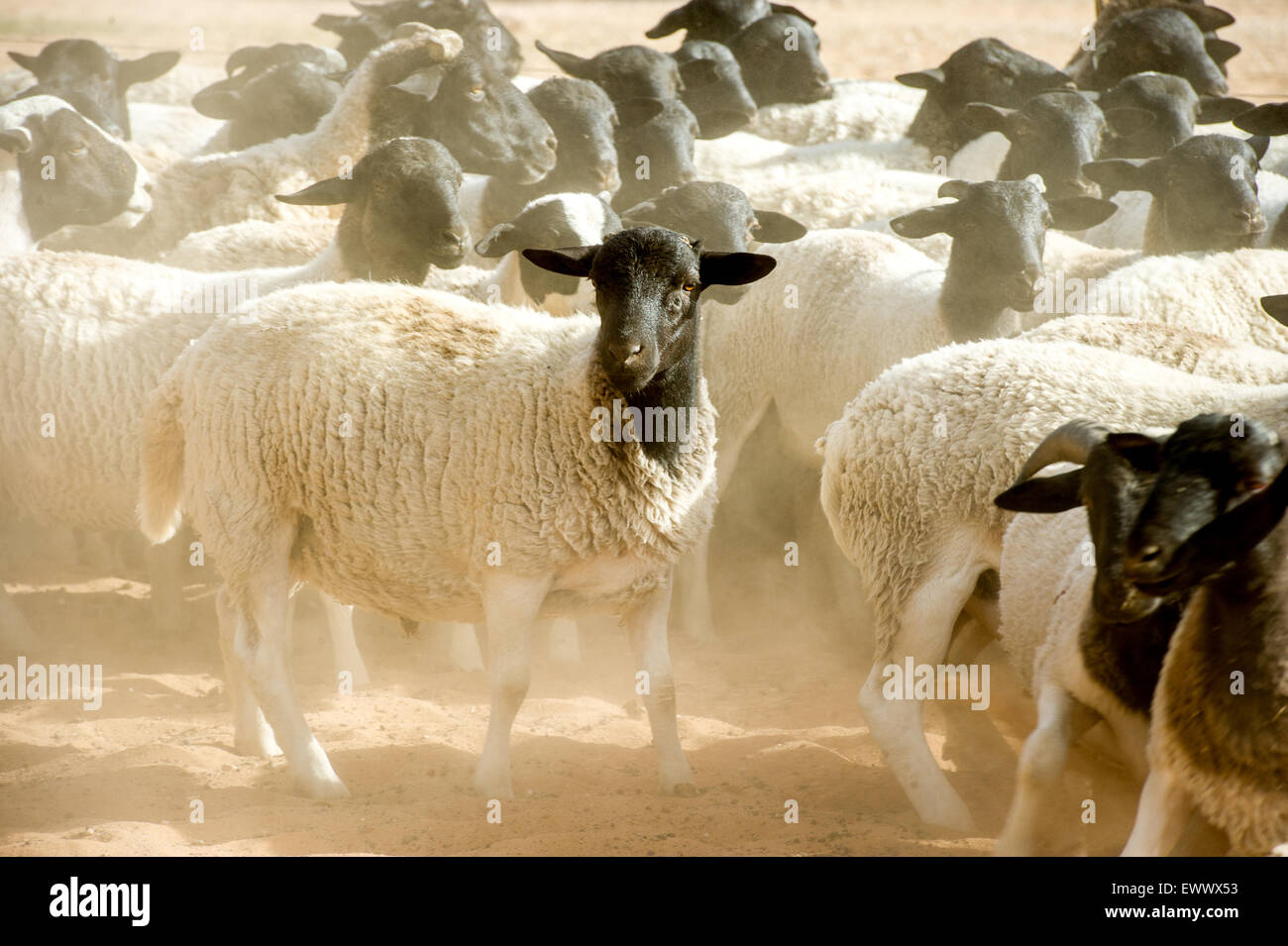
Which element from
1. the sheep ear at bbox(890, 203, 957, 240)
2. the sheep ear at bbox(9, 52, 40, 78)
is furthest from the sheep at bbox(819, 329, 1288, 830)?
the sheep ear at bbox(9, 52, 40, 78)

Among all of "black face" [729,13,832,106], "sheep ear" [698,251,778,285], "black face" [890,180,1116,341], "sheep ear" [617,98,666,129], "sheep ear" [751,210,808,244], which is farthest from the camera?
"black face" [729,13,832,106]

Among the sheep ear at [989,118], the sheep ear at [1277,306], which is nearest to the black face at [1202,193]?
the sheep ear at [989,118]

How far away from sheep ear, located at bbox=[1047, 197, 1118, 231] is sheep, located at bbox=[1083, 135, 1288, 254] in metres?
0.27

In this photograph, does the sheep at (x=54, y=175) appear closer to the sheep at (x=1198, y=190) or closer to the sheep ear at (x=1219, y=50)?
the sheep at (x=1198, y=190)

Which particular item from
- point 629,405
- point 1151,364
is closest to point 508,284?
point 629,405

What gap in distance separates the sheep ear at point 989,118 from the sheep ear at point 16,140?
5281 millimetres

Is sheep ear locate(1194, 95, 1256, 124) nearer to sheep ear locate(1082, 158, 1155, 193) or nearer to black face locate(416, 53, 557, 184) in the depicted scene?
sheep ear locate(1082, 158, 1155, 193)

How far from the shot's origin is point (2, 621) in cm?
579

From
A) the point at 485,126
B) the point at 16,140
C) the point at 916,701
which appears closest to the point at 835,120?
the point at 485,126

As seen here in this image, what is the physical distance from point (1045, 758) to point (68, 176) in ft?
20.1

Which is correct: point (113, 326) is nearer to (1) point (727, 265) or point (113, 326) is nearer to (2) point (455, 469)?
(2) point (455, 469)

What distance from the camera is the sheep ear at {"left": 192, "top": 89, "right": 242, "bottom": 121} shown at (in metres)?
9.22

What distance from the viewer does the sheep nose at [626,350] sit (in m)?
3.96
